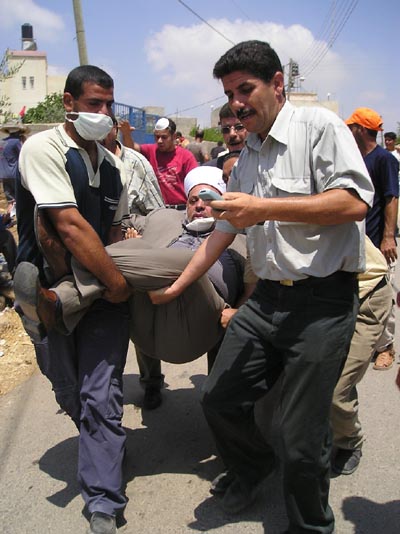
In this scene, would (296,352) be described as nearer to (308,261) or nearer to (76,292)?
(308,261)

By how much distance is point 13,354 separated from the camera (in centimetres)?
490

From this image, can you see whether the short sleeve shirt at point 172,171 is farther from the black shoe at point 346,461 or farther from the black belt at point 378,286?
the black shoe at point 346,461

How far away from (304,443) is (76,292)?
1259 millimetres

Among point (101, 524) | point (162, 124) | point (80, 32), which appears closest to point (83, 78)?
point (101, 524)

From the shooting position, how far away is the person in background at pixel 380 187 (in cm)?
461

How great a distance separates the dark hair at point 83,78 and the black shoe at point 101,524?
206 cm

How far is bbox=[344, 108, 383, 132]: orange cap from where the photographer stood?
4.61 metres

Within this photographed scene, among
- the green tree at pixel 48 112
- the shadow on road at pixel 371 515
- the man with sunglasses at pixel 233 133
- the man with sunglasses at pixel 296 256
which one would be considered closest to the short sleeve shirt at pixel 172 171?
the man with sunglasses at pixel 233 133

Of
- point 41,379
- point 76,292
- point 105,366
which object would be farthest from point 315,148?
point 41,379

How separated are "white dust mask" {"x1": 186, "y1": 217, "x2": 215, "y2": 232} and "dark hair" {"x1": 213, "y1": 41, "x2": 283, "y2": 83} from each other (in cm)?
101

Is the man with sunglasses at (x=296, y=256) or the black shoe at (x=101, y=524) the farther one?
the black shoe at (x=101, y=524)

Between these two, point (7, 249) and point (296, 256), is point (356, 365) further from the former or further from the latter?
point (7, 249)

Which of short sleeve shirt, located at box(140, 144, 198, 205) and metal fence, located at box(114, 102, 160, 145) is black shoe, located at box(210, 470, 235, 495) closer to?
short sleeve shirt, located at box(140, 144, 198, 205)

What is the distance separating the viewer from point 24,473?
123 inches
